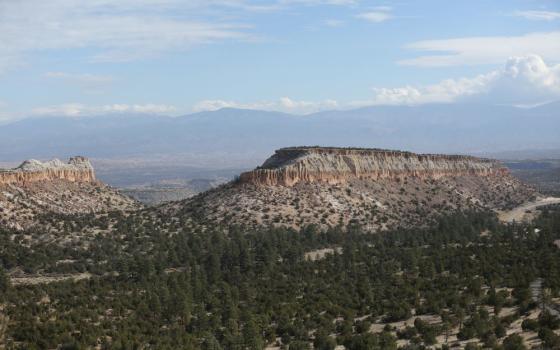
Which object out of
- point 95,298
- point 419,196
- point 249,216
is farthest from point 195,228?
point 419,196

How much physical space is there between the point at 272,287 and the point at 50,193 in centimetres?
4624

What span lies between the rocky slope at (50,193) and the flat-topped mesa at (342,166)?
808 inches

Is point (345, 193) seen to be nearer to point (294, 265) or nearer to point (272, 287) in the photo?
point (294, 265)

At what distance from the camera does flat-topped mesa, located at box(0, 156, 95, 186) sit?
9681 centimetres

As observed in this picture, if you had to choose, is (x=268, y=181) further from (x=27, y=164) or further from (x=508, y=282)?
(x=508, y=282)

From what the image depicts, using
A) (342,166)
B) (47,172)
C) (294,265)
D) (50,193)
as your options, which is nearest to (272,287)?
(294,265)

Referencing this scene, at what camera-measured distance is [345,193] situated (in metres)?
105

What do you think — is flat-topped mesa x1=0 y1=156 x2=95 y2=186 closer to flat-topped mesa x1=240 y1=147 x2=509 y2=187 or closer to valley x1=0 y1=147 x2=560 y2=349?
valley x1=0 y1=147 x2=560 y2=349

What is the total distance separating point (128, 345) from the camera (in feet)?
153

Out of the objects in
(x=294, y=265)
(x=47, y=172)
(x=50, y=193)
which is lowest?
(x=294, y=265)

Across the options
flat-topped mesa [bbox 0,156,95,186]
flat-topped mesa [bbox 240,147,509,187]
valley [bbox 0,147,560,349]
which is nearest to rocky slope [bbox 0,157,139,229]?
flat-topped mesa [bbox 0,156,95,186]

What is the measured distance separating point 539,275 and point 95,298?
3420 cm

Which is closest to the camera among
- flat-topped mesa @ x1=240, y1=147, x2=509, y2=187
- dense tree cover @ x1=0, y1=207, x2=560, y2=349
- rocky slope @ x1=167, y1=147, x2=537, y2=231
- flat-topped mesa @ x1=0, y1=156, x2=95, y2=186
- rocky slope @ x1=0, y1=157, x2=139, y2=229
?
dense tree cover @ x1=0, y1=207, x2=560, y2=349

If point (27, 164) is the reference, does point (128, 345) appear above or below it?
below
